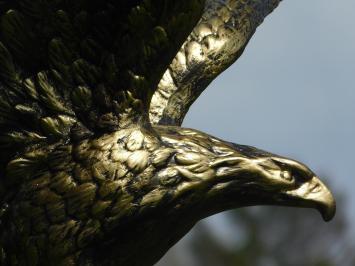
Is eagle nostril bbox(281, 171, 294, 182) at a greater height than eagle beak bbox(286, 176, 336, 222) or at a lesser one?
greater

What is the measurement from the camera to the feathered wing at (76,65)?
2393mm

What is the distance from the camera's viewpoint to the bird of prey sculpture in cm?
241

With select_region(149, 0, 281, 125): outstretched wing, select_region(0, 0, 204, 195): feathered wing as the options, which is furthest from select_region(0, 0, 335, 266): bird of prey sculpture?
select_region(149, 0, 281, 125): outstretched wing

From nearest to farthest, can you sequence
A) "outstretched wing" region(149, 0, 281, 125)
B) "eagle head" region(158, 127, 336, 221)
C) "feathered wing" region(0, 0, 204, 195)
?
"feathered wing" region(0, 0, 204, 195), "eagle head" region(158, 127, 336, 221), "outstretched wing" region(149, 0, 281, 125)

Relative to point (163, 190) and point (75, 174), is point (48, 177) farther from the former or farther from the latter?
point (163, 190)

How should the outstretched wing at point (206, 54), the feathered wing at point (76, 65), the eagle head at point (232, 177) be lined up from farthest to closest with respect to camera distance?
the outstretched wing at point (206, 54)
the eagle head at point (232, 177)
the feathered wing at point (76, 65)

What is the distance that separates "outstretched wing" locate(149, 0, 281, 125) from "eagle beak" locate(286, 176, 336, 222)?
1.52ft

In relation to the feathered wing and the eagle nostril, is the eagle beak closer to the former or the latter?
the eagle nostril

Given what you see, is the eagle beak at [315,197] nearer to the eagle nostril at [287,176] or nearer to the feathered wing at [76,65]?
the eagle nostril at [287,176]

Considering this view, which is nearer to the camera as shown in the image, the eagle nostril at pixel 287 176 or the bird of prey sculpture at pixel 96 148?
the bird of prey sculpture at pixel 96 148

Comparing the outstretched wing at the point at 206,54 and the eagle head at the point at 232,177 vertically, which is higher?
the outstretched wing at the point at 206,54

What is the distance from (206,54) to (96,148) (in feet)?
2.38

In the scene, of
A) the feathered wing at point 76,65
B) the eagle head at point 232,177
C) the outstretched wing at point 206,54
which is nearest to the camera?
the feathered wing at point 76,65

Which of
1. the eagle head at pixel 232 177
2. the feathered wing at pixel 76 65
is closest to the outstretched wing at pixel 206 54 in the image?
the eagle head at pixel 232 177
